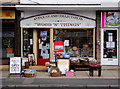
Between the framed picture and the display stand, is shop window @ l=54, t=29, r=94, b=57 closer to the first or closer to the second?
the framed picture

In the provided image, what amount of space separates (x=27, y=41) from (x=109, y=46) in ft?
17.4

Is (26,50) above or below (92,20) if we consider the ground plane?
below

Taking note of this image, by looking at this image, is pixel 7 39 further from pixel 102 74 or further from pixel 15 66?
pixel 102 74

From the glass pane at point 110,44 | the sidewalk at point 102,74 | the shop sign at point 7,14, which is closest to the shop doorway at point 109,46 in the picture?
the glass pane at point 110,44

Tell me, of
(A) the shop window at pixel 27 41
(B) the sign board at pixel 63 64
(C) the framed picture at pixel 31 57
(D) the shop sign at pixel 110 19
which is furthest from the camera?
(A) the shop window at pixel 27 41

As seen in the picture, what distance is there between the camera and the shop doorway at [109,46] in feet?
41.4

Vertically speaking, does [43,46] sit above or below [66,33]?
below

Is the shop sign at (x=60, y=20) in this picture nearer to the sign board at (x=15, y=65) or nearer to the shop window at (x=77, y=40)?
the shop window at (x=77, y=40)

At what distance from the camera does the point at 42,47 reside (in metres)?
13.2

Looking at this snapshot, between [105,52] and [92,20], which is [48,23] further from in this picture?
[105,52]

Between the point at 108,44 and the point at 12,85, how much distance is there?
22.9 feet

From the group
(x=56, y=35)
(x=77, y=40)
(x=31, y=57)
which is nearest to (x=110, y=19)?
(x=77, y=40)

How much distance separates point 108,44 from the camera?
504 inches

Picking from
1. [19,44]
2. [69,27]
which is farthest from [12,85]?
[69,27]
